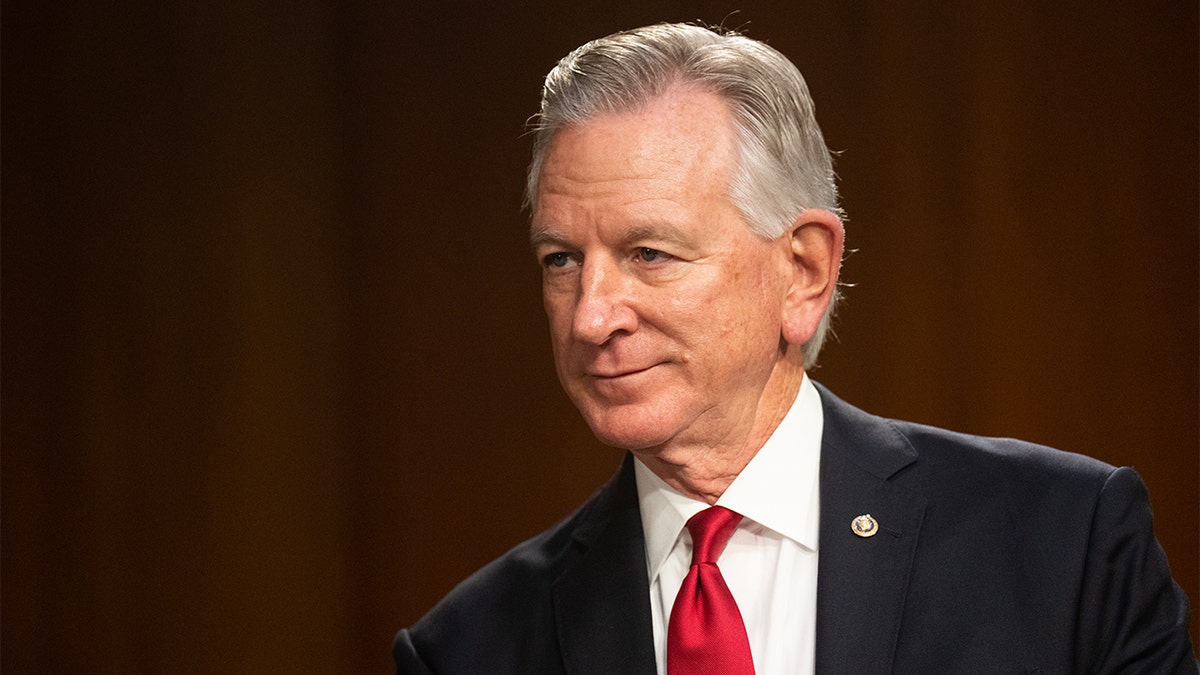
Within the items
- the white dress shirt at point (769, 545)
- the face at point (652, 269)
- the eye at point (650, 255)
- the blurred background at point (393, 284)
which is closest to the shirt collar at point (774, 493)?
the white dress shirt at point (769, 545)

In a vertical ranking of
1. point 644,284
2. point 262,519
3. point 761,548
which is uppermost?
point 644,284

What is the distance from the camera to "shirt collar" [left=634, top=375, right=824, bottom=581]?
6.50 ft

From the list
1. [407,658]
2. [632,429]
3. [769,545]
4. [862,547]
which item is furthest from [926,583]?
[407,658]

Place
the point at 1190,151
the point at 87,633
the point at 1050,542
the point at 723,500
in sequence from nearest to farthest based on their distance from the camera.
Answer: the point at 1050,542 → the point at 723,500 → the point at 1190,151 → the point at 87,633

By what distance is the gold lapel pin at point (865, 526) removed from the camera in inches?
75.5

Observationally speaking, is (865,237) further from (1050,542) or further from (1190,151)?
(1050,542)

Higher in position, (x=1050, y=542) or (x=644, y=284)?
(x=644, y=284)

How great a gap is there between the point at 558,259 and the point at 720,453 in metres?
0.39

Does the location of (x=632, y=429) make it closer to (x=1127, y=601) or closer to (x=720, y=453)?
(x=720, y=453)

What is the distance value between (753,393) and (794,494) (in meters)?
0.17

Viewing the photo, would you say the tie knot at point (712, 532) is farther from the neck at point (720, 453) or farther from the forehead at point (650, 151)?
the forehead at point (650, 151)

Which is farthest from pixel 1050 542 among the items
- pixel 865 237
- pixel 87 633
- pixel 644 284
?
pixel 87 633

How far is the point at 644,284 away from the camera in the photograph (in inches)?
73.7

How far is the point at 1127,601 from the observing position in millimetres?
1785
